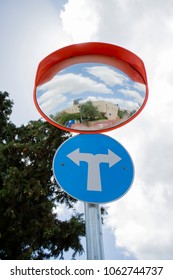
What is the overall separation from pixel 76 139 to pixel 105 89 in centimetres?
38

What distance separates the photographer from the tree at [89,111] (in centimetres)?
172

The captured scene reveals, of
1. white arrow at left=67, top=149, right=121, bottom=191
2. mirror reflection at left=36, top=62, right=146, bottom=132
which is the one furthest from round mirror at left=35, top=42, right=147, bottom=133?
white arrow at left=67, top=149, right=121, bottom=191

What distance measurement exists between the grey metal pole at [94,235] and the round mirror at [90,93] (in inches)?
20.0

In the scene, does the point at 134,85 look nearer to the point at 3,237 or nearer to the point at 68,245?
the point at 3,237

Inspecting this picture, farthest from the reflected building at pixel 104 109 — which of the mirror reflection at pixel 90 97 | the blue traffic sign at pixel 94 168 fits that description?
the blue traffic sign at pixel 94 168

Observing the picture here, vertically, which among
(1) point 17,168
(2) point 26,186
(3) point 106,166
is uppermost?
(1) point 17,168

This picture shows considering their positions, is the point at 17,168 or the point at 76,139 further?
the point at 17,168

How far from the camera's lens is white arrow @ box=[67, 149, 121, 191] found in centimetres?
155

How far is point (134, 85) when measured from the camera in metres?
1.67

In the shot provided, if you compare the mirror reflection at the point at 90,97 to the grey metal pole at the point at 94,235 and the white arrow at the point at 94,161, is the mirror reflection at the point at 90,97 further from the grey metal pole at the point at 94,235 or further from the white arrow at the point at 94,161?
the grey metal pole at the point at 94,235

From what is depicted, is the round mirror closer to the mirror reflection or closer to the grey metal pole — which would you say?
the mirror reflection

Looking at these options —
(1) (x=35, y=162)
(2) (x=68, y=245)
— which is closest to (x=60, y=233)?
(2) (x=68, y=245)

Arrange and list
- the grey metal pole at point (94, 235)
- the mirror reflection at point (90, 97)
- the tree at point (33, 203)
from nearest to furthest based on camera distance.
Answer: the grey metal pole at point (94, 235), the mirror reflection at point (90, 97), the tree at point (33, 203)

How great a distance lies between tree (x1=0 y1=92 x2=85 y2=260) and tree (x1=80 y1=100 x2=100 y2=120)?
5924 millimetres
